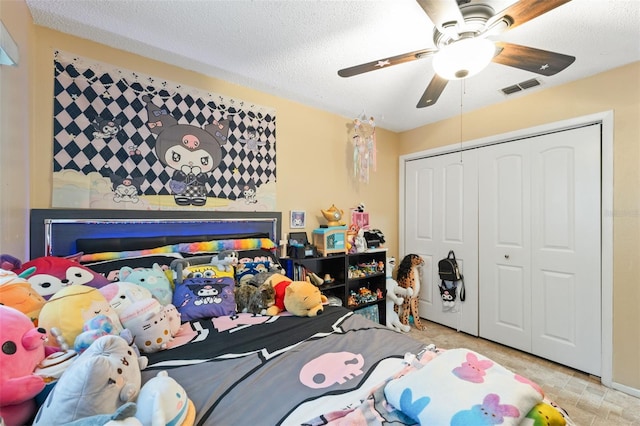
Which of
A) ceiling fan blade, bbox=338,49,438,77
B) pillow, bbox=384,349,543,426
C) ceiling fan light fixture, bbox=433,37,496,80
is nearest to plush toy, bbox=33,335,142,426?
pillow, bbox=384,349,543,426

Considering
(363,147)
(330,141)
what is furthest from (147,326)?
(363,147)

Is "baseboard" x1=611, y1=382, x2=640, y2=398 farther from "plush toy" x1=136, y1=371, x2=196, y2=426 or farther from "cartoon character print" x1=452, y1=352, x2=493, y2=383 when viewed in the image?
"plush toy" x1=136, y1=371, x2=196, y2=426

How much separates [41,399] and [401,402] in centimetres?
107

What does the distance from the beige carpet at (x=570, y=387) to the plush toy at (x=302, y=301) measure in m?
1.72

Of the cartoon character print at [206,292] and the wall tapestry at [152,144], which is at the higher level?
the wall tapestry at [152,144]

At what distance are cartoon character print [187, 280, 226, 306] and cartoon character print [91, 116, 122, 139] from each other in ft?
3.79

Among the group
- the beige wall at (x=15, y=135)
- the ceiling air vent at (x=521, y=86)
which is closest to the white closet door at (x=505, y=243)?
the ceiling air vent at (x=521, y=86)

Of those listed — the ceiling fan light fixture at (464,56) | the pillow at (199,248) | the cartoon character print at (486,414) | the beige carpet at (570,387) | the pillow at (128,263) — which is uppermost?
the ceiling fan light fixture at (464,56)

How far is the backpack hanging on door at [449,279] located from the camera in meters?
3.00

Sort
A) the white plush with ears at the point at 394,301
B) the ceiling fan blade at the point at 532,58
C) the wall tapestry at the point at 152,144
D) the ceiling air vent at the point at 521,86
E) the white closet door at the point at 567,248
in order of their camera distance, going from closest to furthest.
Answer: the ceiling fan blade at the point at 532,58, the wall tapestry at the point at 152,144, the white closet door at the point at 567,248, the ceiling air vent at the point at 521,86, the white plush with ears at the point at 394,301

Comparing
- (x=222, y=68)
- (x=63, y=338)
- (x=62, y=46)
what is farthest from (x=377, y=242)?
(x=62, y=46)

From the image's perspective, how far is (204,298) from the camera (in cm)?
169

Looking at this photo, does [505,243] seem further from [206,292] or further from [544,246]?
[206,292]

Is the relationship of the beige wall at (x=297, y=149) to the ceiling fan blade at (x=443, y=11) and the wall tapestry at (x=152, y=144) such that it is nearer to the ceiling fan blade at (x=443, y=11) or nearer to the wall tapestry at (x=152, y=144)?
the wall tapestry at (x=152, y=144)
